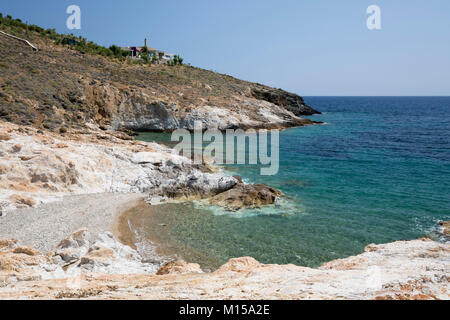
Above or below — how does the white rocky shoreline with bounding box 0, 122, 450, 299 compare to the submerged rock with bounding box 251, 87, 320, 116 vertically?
below

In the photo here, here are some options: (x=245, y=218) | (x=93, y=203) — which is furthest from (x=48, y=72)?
(x=245, y=218)

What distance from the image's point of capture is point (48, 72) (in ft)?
122

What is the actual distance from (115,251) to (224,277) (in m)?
5.45

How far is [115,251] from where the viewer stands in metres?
10.7

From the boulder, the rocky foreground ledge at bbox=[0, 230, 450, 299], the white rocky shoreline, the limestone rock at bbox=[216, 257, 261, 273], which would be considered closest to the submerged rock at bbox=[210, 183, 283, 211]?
the white rocky shoreline

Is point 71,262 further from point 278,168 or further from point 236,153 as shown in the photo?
point 236,153

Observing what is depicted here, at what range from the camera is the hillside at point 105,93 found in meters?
30.9

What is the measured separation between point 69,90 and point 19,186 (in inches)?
975

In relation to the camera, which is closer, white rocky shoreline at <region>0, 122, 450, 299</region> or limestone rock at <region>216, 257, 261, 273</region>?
white rocky shoreline at <region>0, 122, 450, 299</region>

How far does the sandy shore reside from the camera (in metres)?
11.7

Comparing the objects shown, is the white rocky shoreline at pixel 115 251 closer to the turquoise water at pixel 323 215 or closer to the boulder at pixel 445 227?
the turquoise water at pixel 323 215

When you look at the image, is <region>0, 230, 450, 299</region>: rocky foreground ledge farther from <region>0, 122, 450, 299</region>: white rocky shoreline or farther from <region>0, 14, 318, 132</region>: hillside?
<region>0, 14, 318, 132</region>: hillside

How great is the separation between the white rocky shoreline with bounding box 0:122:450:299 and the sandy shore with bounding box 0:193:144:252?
0.14 ft

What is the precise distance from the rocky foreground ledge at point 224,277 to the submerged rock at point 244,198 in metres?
7.31
